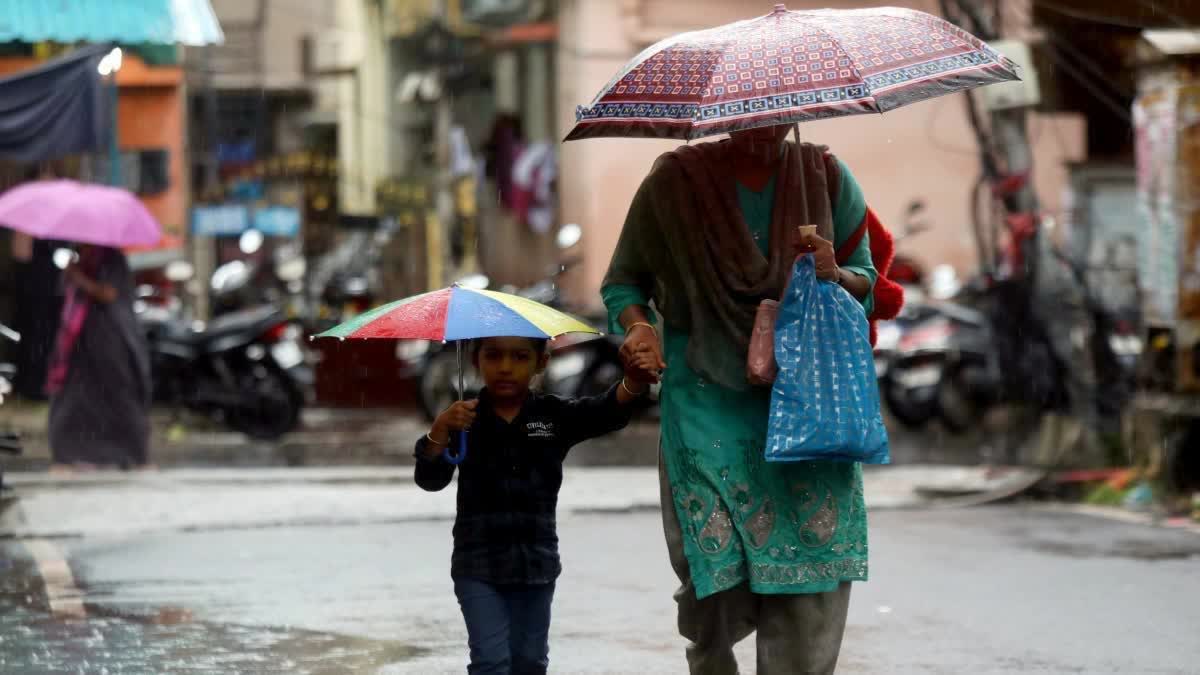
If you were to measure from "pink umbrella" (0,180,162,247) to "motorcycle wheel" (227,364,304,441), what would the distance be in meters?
3.01

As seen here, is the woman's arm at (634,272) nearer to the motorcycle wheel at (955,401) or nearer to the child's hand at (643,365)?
the child's hand at (643,365)

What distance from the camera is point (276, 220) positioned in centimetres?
3394

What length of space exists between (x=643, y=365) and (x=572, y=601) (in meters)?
2.84

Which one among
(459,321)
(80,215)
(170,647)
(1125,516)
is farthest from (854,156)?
(459,321)

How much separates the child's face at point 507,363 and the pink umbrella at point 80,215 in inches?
269

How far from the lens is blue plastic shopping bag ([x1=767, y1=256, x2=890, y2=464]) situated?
14.9 feet

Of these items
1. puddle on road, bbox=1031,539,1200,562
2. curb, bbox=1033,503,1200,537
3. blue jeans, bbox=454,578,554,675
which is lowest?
curb, bbox=1033,503,1200,537

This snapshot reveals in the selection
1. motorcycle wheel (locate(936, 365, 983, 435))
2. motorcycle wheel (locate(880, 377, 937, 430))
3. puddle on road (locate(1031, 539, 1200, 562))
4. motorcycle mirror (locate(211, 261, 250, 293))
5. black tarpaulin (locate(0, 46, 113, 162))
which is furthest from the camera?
motorcycle mirror (locate(211, 261, 250, 293))

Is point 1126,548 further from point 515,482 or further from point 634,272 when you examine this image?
point 515,482

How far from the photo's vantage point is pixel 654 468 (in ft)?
40.4

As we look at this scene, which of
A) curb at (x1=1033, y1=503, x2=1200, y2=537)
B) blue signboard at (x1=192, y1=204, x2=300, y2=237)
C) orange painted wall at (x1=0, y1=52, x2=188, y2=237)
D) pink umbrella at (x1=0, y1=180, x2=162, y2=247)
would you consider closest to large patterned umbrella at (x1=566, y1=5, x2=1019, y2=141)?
curb at (x1=1033, y1=503, x2=1200, y2=537)

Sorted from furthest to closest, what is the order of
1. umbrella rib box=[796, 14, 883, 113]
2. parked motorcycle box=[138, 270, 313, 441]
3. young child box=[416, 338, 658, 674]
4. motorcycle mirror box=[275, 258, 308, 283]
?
motorcycle mirror box=[275, 258, 308, 283] → parked motorcycle box=[138, 270, 313, 441] → young child box=[416, 338, 658, 674] → umbrella rib box=[796, 14, 883, 113]

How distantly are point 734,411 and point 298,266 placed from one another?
2151 centimetres

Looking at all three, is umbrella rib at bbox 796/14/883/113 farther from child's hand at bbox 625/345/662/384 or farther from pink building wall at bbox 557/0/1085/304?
pink building wall at bbox 557/0/1085/304
